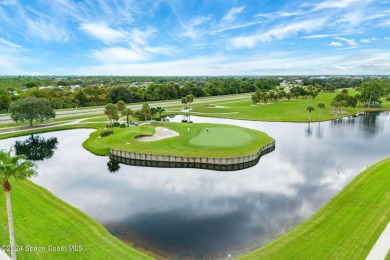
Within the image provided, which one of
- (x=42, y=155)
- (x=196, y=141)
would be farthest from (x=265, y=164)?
(x=42, y=155)

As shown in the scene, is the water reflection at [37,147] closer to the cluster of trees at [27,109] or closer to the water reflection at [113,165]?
the cluster of trees at [27,109]

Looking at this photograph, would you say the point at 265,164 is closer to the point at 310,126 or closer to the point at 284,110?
the point at 310,126

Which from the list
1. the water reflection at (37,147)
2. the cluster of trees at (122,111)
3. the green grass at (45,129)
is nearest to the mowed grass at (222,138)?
the cluster of trees at (122,111)

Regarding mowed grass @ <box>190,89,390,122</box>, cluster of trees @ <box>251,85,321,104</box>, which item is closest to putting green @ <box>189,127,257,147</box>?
mowed grass @ <box>190,89,390,122</box>

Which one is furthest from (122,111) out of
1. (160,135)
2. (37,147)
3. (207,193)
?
(207,193)

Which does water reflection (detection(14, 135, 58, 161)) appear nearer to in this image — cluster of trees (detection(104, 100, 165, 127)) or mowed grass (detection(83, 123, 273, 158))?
mowed grass (detection(83, 123, 273, 158))

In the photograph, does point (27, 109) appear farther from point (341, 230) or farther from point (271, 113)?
point (341, 230)
